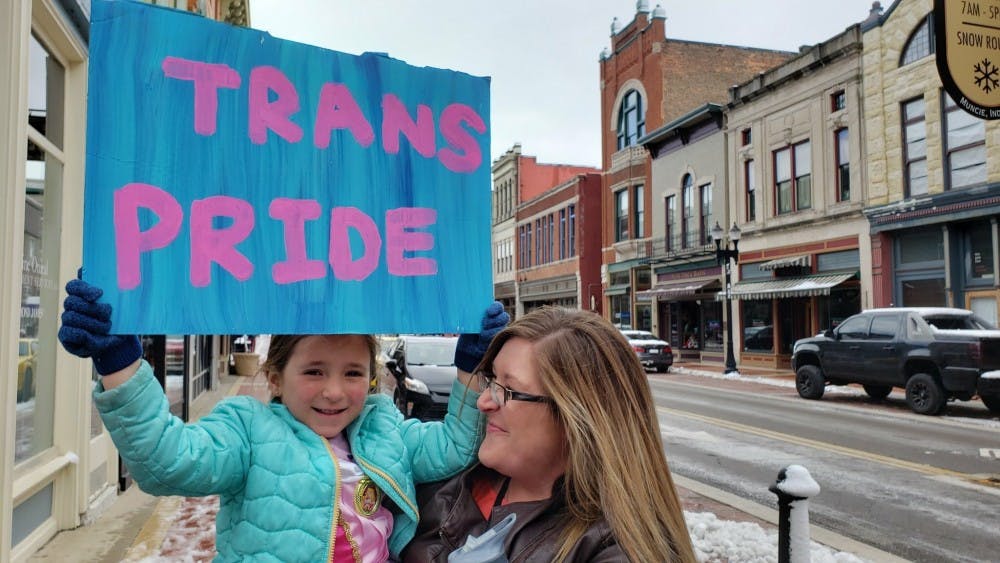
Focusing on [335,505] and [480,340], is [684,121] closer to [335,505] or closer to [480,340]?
[480,340]

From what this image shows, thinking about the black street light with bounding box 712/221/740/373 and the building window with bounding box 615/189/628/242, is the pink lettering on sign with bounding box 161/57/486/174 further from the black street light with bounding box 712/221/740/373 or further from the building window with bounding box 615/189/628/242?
the building window with bounding box 615/189/628/242

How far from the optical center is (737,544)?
5156 millimetres

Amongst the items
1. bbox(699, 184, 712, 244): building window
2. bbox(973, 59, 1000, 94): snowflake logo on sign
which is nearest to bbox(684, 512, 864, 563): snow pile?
bbox(973, 59, 1000, 94): snowflake logo on sign

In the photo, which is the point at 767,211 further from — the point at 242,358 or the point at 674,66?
the point at 242,358

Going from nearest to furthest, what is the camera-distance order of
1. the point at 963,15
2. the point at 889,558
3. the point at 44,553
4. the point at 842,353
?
the point at 44,553 → the point at 889,558 → the point at 963,15 → the point at 842,353

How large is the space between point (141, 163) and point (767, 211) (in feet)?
78.7

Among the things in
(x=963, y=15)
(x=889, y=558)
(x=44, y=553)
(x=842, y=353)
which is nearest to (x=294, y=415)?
(x=44, y=553)

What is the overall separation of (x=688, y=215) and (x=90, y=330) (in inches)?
1087

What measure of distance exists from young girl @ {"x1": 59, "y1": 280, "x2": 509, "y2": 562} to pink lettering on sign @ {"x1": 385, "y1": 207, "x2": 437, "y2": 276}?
0.78 ft

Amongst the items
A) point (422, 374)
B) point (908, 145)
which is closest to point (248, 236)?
point (422, 374)

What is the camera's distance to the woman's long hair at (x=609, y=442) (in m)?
1.55

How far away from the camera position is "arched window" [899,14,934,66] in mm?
17953

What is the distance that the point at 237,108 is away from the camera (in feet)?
6.45

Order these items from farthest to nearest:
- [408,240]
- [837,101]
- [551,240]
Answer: [551,240] < [837,101] < [408,240]
